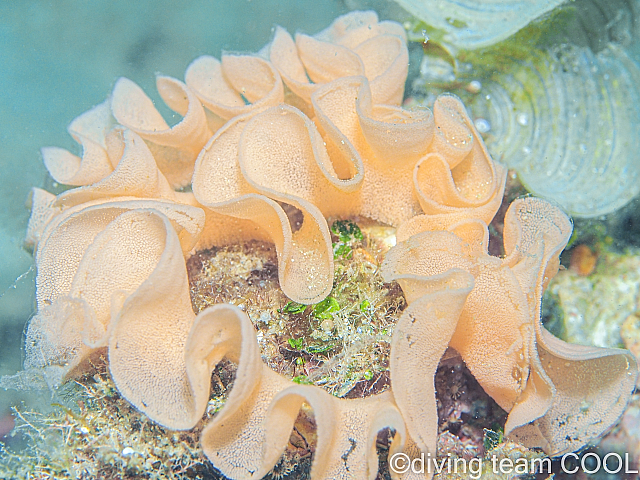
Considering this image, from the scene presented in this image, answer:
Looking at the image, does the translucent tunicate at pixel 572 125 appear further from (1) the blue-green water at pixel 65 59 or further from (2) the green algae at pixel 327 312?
(1) the blue-green water at pixel 65 59

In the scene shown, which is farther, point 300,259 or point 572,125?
point 572,125

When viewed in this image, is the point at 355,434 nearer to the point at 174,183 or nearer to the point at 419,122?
the point at 419,122

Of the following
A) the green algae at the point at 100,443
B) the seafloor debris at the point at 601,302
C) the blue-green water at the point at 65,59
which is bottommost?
the seafloor debris at the point at 601,302

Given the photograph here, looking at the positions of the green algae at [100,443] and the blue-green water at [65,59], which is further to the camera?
the blue-green water at [65,59]

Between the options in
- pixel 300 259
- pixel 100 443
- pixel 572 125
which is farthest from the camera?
pixel 572 125

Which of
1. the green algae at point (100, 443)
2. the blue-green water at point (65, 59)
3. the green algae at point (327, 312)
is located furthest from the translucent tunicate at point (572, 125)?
the green algae at point (100, 443)

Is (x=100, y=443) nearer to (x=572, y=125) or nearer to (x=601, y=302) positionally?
(x=601, y=302)

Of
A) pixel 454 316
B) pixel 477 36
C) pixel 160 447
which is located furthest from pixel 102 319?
pixel 477 36

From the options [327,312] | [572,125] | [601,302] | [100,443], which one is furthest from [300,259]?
[572,125]
